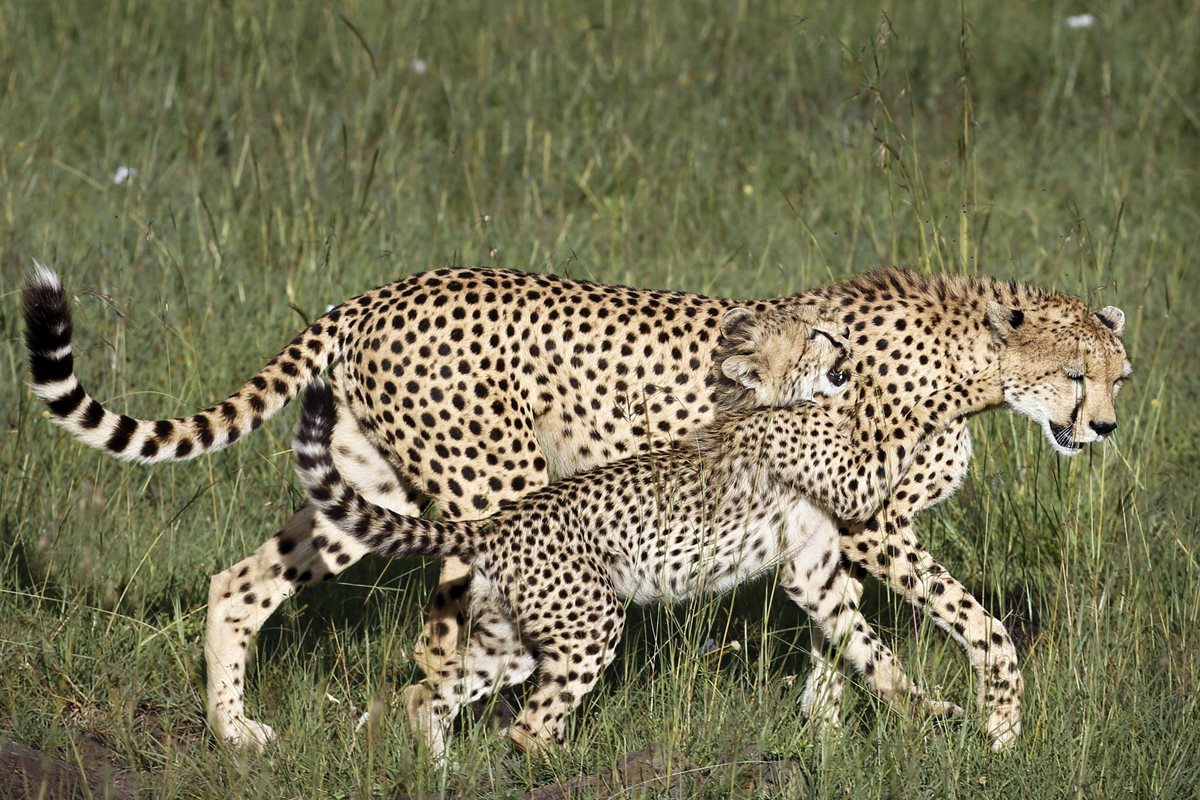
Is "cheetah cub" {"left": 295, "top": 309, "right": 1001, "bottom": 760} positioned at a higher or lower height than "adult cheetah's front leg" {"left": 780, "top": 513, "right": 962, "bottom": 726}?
higher

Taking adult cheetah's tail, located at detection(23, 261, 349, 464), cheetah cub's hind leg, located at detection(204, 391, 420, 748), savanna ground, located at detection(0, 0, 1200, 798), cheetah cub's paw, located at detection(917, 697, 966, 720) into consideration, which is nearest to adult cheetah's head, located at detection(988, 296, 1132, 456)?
savanna ground, located at detection(0, 0, 1200, 798)

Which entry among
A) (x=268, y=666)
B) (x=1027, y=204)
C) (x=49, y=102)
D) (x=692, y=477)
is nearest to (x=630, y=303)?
(x=692, y=477)

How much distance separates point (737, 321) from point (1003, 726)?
1.25m

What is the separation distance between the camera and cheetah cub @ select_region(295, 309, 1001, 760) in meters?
3.73

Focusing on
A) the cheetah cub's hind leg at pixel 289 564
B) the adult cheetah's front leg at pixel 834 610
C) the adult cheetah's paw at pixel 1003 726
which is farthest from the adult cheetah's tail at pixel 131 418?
the adult cheetah's paw at pixel 1003 726

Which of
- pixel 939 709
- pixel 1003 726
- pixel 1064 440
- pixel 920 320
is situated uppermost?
pixel 920 320

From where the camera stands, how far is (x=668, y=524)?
3.89 metres

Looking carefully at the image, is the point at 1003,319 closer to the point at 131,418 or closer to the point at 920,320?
the point at 920,320

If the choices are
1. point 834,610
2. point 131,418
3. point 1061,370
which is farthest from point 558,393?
point 1061,370

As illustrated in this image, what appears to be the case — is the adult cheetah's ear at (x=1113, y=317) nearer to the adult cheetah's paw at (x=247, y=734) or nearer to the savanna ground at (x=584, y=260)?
A: the savanna ground at (x=584, y=260)

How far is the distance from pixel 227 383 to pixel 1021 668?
272 cm

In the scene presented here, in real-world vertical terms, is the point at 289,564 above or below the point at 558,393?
below

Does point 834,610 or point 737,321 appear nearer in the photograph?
point 834,610

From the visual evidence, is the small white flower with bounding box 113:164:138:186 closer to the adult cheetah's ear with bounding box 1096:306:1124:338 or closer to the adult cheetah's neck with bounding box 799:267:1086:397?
the adult cheetah's neck with bounding box 799:267:1086:397
